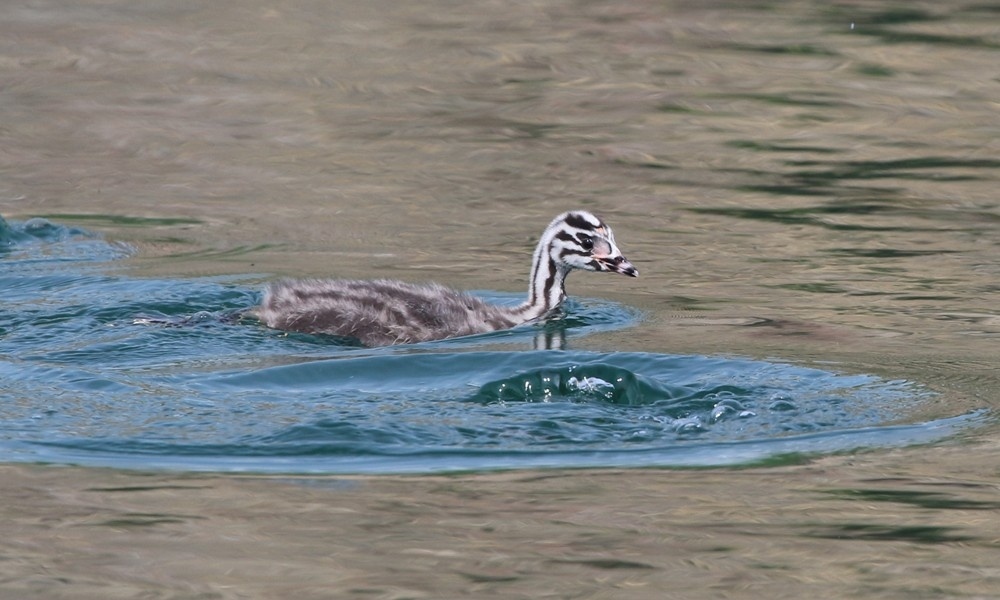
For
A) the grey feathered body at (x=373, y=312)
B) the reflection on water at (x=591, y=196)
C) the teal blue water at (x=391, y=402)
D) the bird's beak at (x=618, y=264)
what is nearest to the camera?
the reflection on water at (x=591, y=196)

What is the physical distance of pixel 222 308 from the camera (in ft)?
36.6

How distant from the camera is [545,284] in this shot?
36.3 feet

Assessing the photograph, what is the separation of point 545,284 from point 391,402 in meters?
2.69

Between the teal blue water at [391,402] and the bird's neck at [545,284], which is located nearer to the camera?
the teal blue water at [391,402]

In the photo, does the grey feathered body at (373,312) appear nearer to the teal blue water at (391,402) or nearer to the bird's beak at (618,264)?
the teal blue water at (391,402)

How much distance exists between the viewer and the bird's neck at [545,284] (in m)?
11.0

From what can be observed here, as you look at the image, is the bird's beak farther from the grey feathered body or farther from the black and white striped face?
the grey feathered body

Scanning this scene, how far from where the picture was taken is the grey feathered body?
10.2m

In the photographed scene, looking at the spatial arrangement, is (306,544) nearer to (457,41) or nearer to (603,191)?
(603,191)

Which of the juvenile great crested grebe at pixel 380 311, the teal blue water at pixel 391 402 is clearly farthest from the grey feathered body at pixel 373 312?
the teal blue water at pixel 391 402

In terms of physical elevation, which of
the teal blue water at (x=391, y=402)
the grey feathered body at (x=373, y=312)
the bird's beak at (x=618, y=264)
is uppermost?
the bird's beak at (x=618, y=264)

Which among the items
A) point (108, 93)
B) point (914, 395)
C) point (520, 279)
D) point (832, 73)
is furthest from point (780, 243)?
point (108, 93)

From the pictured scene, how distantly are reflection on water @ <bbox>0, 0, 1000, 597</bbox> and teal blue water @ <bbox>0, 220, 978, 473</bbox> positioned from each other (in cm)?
20

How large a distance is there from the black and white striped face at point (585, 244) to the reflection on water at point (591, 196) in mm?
435
